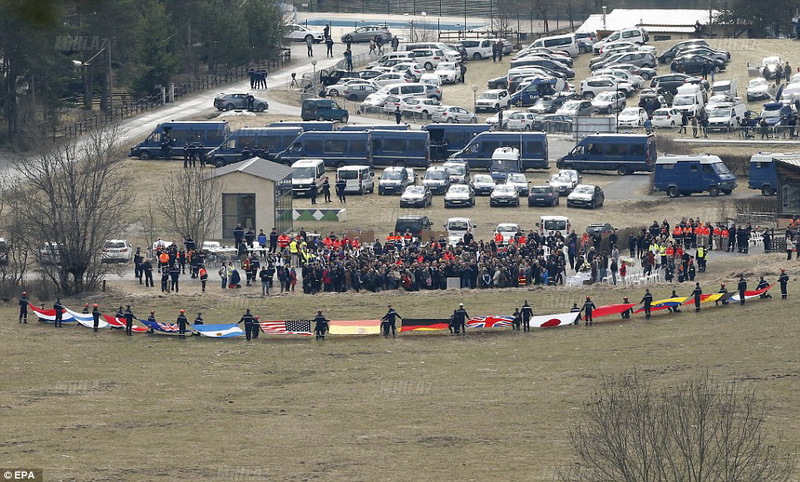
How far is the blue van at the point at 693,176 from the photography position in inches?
2749

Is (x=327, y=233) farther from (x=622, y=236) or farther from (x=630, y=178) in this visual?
(x=630, y=178)

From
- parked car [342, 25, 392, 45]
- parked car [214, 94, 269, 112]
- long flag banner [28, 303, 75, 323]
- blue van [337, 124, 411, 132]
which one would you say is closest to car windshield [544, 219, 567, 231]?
long flag banner [28, 303, 75, 323]

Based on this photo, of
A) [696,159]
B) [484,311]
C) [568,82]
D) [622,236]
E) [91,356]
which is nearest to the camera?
[91,356]

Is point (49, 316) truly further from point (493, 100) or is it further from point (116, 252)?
point (493, 100)

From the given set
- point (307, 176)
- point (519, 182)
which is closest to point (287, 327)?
point (307, 176)

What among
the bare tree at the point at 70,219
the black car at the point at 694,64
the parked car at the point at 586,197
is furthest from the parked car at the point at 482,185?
the black car at the point at 694,64

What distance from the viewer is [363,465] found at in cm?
3800

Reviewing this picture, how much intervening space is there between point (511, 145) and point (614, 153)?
4561 millimetres

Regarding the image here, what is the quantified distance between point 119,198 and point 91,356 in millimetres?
16143

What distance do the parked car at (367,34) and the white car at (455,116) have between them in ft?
87.6

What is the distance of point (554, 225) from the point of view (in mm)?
60281

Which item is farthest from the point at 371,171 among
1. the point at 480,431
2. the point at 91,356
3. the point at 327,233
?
the point at 480,431

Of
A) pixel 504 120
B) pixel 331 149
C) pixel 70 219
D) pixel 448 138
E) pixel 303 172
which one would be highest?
pixel 504 120

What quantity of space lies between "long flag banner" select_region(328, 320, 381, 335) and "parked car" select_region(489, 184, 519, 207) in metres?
18.4
